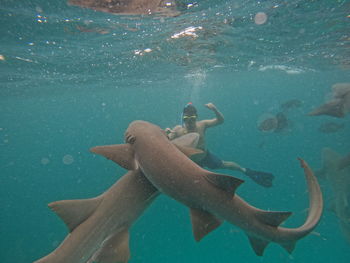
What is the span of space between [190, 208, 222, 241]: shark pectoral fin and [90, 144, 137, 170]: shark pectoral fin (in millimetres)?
1190

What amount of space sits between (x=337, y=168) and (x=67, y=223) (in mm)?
14664

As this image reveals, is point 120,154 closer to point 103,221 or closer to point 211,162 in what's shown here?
point 103,221

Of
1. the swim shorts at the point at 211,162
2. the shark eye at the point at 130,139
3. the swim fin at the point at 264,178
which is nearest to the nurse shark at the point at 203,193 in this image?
the shark eye at the point at 130,139

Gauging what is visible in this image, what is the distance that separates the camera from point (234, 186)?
2912mm

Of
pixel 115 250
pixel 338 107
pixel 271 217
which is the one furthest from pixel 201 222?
pixel 338 107

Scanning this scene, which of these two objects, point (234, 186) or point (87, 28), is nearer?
point (234, 186)

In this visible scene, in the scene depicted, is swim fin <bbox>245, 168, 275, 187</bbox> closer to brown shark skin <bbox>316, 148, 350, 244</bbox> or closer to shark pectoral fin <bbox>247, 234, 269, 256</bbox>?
brown shark skin <bbox>316, 148, 350, 244</bbox>

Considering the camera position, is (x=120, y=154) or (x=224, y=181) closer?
(x=224, y=181)

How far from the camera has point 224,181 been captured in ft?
9.46

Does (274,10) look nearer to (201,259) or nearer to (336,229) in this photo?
(201,259)

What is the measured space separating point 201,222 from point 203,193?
49cm

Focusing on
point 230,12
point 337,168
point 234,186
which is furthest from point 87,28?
point 337,168

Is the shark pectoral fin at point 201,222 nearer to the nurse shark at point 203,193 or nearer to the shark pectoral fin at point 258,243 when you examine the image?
the nurse shark at point 203,193

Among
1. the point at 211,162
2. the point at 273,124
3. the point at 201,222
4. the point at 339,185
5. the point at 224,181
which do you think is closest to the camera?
the point at 224,181
